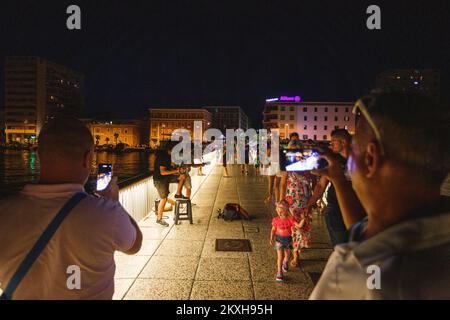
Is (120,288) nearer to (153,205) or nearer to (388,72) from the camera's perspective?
(153,205)

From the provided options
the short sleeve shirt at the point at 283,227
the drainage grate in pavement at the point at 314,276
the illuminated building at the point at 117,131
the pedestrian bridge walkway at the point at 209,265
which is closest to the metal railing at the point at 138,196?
the pedestrian bridge walkway at the point at 209,265

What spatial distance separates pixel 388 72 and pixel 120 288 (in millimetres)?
139795

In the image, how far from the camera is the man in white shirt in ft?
5.60

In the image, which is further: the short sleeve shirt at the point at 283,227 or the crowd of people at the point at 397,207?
the short sleeve shirt at the point at 283,227

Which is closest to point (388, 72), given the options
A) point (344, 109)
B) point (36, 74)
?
point (344, 109)

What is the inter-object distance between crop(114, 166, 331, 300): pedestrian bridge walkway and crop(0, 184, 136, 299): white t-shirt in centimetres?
271

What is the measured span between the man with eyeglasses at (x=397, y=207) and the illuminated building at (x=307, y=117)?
339 feet

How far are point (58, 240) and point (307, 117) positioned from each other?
353ft

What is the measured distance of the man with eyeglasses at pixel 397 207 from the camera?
104 centimetres

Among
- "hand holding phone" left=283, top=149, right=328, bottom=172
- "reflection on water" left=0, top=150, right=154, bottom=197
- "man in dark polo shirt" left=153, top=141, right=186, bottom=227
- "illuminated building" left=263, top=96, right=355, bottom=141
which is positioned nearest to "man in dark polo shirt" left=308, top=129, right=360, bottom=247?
"hand holding phone" left=283, top=149, right=328, bottom=172

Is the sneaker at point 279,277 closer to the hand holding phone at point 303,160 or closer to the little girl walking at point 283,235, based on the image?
the little girl walking at point 283,235

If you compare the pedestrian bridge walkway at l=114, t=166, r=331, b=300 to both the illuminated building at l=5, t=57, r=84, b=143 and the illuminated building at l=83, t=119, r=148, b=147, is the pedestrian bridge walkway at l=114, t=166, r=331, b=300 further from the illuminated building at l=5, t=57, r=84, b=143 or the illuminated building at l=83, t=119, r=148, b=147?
the illuminated building at l=5, t=57, r=84, b=143

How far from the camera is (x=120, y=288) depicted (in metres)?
4.55

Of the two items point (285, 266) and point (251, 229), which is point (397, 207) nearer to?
point (285, 266)
